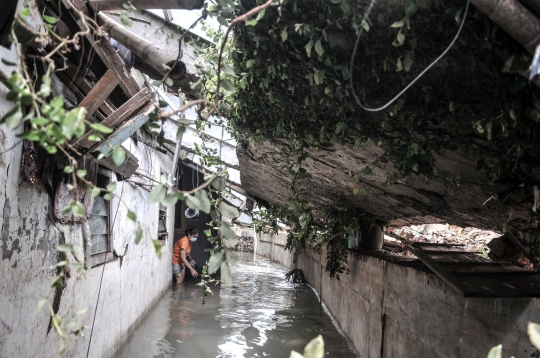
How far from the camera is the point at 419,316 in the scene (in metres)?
4.19

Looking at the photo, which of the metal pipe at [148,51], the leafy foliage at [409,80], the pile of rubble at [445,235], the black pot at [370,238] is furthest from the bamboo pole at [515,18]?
the pile of rubble at [445,235]

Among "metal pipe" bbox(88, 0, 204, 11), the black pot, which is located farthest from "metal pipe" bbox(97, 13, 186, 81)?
the black pot

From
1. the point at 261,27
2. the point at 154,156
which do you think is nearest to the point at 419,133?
the point at 261,27

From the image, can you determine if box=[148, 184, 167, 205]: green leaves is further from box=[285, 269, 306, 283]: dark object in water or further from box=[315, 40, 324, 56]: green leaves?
box=[285, 269, 306, 283]: dark object in water

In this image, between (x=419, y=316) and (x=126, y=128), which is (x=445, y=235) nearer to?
(x=419, y=316)

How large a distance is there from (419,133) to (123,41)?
2.63 metres

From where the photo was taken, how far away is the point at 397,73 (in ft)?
8.14

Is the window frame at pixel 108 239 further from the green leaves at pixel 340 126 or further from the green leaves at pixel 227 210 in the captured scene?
the green leaves at pixel 227 210

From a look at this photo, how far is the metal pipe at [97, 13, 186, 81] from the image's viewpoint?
327 centimetres

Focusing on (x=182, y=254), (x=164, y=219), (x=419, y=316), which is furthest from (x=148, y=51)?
(x=182, y=254)

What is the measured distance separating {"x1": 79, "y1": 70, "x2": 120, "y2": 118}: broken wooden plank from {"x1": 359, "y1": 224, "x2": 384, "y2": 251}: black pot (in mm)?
5000

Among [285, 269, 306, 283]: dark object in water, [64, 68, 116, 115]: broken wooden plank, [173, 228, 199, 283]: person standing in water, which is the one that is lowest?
[285, 269, 306, 283]: dark object in water

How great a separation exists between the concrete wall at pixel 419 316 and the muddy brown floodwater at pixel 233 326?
Answer: 78 cm

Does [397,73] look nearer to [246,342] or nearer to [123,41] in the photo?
[123,41]
